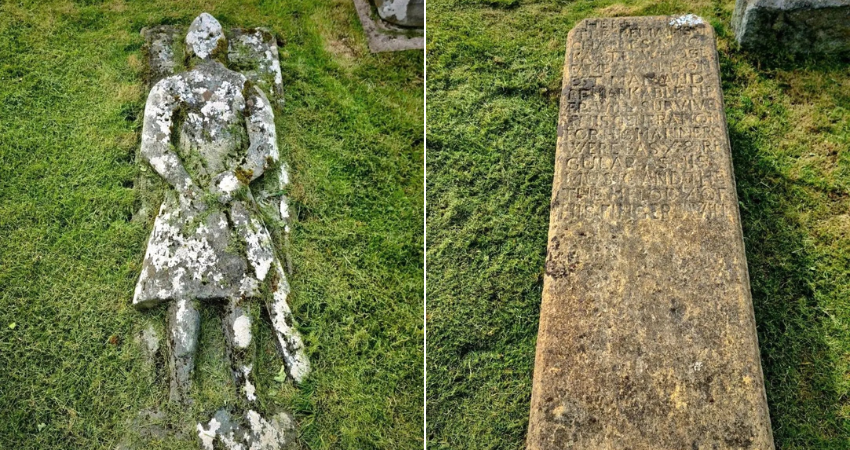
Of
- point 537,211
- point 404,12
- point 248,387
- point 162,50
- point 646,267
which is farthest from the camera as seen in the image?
point 404,12

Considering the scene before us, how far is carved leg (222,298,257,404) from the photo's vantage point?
3965 millimetres

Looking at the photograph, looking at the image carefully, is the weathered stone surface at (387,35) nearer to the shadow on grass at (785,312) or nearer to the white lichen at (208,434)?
the shadow on grass at (785,312)

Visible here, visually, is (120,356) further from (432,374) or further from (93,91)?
(93,91)

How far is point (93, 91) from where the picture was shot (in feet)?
17.1

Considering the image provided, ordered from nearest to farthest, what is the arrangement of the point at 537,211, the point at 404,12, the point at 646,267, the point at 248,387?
the point at 646,267 < the point at 248,387 < the point at 537,211 < the point at 404,12

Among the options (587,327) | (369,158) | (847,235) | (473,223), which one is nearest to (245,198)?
(369,158)

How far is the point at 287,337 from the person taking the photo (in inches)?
164

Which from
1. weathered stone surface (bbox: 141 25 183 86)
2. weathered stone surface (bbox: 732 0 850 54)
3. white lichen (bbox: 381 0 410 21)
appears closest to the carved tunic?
weathered stone surface (bbox: 141 25 183 86)

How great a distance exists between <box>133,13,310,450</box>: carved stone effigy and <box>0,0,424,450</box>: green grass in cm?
11

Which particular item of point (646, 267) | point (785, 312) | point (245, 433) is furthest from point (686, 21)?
point (245, 433)

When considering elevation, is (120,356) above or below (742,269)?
below

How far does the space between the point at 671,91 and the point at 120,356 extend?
3.66m

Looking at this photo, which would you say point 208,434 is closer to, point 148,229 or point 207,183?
point 148,229

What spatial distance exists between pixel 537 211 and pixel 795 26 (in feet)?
7.75
